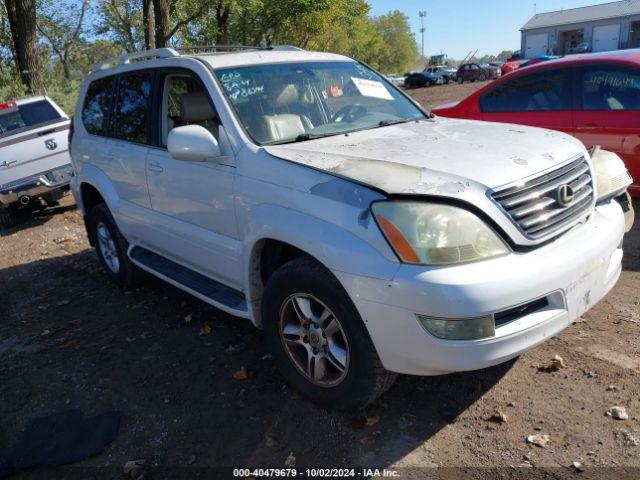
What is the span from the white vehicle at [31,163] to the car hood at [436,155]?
20.6 feet

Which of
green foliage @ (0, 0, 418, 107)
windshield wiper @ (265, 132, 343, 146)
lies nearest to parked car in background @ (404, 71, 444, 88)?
green foliage @ (0, 0, 418, 107)

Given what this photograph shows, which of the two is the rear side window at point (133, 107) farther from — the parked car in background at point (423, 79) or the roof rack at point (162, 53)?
the parked car in background at point (423, 79)

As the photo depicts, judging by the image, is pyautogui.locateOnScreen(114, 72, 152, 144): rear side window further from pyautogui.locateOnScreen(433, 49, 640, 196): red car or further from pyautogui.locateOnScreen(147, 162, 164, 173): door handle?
pyautogui.locateOnScreen(433, 49, 640, 196): red car

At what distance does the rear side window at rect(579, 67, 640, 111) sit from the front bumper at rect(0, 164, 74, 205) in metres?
6.90

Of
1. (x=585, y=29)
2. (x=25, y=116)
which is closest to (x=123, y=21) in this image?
(x=25, y=116)

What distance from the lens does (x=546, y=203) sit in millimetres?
2719

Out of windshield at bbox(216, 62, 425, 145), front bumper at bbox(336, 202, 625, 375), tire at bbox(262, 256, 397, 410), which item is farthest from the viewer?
windshield at bbox(216, 62, 425, 145)

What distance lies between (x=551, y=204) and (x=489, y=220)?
46cm

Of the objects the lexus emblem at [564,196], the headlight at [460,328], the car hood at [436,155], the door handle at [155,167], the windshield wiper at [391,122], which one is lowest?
the headlight at [460,328]

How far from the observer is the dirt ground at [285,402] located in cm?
272

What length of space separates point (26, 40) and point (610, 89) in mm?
14713

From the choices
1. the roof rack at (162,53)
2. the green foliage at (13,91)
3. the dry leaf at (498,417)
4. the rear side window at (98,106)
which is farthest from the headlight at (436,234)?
the green foliage at (13,91)

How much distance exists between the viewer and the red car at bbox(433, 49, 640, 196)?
5594 millimetres

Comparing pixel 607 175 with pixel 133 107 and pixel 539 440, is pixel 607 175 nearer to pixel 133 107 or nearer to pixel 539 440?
pixel 539 440
